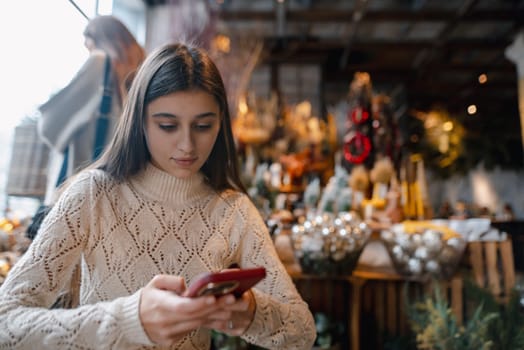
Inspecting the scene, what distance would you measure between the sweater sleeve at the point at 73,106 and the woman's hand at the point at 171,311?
3.43 feet

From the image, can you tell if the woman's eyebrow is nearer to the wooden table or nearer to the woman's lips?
the woman's lips

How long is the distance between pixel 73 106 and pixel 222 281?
1.21 metres

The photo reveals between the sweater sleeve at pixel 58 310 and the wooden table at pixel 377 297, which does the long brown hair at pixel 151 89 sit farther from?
the wooden table at pixel 377 297

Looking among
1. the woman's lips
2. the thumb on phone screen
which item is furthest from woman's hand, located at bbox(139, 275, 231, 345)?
the woman's lips

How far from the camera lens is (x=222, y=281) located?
58 cm

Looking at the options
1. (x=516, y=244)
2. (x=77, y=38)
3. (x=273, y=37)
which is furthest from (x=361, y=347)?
(x=273, y=37)

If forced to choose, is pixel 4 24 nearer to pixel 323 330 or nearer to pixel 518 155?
pixel 323 330

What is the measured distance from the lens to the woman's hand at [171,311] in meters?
0.60

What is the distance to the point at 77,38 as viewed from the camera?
1.59 m

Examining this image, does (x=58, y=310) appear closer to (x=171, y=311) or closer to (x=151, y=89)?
(x=171, y=311)

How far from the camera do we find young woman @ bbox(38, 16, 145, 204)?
1482 mm

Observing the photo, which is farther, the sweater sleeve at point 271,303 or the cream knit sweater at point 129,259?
the sweater sleeve at point 271,303

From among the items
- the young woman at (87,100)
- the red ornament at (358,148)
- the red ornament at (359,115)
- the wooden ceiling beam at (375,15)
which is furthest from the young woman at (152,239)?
the wooden ceiling beam at (375,15)

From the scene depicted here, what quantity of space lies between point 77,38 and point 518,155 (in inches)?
125
